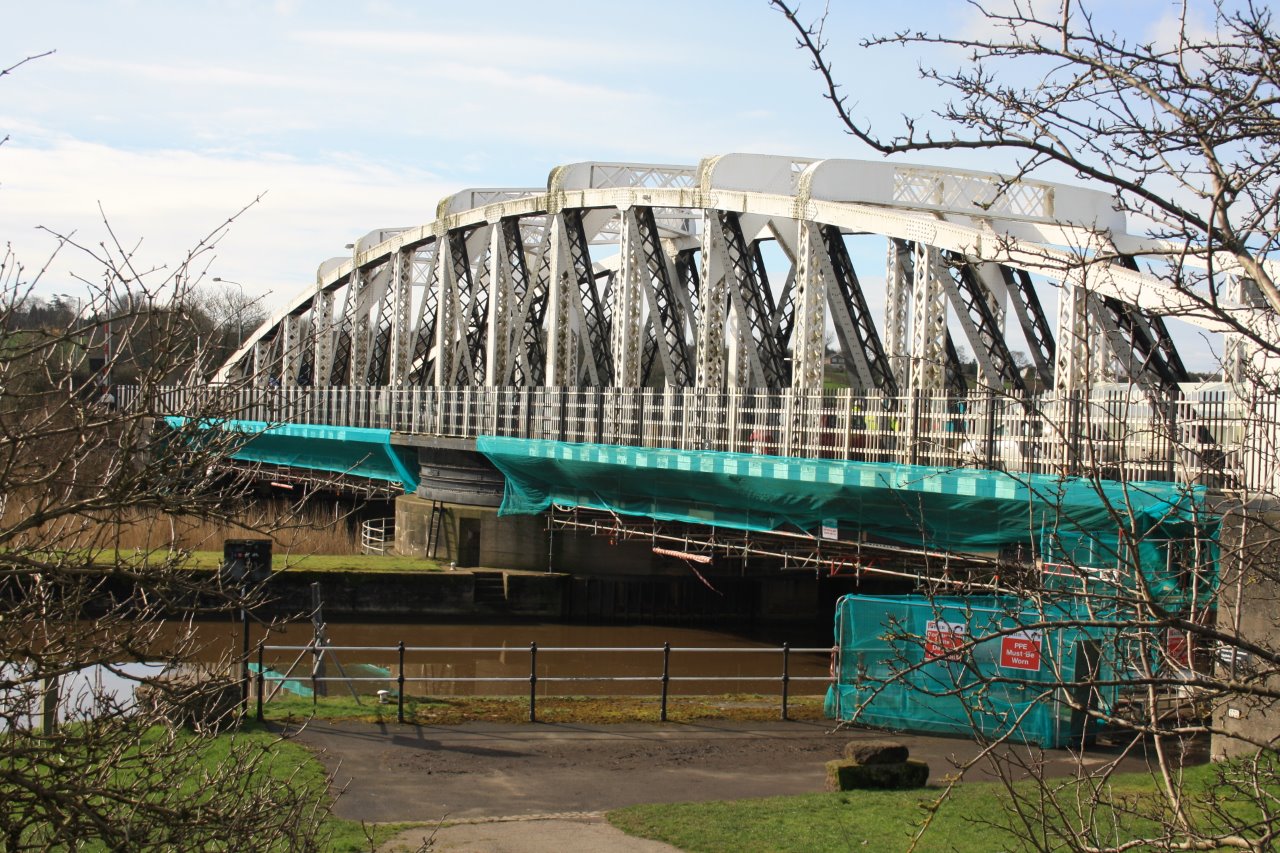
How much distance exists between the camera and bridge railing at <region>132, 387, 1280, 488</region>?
11219 mm

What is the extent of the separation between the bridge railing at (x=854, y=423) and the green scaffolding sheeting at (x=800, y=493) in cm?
45

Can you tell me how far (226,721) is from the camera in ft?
49.8

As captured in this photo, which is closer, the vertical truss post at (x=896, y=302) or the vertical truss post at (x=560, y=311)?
the vertical truss post at (x=896, y=302)

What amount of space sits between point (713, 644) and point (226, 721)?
16952mm

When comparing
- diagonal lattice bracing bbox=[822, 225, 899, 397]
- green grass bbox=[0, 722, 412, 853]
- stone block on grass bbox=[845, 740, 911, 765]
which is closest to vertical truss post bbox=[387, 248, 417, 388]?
diagonal lattice bracing bbox=[822, 225, 899, 397]

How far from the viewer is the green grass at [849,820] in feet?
37.5

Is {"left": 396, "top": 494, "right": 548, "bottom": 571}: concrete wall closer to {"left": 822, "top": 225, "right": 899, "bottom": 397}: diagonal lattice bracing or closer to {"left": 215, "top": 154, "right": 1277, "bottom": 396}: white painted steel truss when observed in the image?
{"left": 215, "top": 154, "right": 1277, "bottom": 396}: white painted steel truss

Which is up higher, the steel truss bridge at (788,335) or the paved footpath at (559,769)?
the steel truss bridge at (788,335)

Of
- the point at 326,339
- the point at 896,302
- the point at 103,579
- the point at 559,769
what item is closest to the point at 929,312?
the point at 896,302

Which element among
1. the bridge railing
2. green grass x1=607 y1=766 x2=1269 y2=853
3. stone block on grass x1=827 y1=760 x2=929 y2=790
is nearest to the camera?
the bridge railing

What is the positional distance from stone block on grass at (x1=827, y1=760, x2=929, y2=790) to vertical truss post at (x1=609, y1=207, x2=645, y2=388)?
18340 mm

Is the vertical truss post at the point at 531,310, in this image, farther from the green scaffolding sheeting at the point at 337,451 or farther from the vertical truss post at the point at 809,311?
the vertical truss post at the point at 809,311

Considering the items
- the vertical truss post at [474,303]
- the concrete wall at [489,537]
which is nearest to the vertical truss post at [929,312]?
the concrete wall at [489,537]

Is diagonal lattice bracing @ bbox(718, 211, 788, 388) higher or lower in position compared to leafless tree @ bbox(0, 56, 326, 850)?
higher
